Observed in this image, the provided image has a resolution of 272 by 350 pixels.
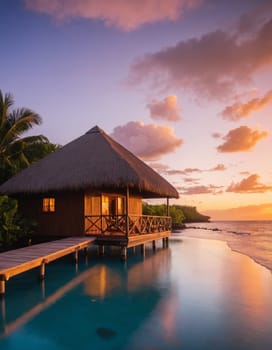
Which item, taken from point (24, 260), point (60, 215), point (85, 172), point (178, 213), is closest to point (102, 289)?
point (24, 260)

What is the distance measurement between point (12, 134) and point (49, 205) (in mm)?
5049

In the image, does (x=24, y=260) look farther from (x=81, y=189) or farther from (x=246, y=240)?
(x=246, y=240)

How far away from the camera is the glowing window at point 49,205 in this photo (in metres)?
12.3

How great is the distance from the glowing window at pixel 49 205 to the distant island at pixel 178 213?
16.3 m

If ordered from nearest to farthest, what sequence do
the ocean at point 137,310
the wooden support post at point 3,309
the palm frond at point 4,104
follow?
the ocean at point 137,310, the wooden support post at point 3,309, the palm frond at point 4,104

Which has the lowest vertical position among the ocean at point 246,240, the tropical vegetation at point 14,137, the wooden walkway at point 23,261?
the ocean at point 246,240

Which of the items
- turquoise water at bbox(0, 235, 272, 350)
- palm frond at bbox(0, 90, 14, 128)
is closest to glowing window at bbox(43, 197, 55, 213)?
turquoise water at bbox(0, 235, 272, 350)

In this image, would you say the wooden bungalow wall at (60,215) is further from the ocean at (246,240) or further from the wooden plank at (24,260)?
the ocean at (246,240)

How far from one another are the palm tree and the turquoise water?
25.2ft

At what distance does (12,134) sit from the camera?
50.1 ft

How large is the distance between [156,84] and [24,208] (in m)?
7.61

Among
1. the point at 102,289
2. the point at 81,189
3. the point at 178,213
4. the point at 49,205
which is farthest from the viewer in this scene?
the point at 178,213

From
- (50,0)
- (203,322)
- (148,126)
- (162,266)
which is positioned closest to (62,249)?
(162,266)

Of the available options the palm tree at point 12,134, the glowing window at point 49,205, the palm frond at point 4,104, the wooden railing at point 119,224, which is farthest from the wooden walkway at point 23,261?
the palm frond at point 4,104
